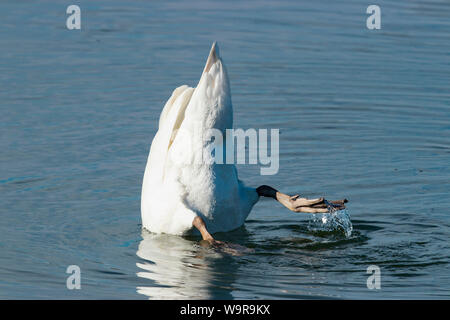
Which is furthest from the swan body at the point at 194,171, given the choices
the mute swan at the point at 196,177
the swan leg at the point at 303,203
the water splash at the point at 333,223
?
the water splash at the point at 333,223

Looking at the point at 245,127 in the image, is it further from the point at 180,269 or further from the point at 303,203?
the point at 180,269

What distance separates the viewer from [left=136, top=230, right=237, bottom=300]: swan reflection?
8.01 m

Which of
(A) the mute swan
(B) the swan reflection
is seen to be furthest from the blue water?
(A) the mute swan

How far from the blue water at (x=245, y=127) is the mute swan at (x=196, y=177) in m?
0.25

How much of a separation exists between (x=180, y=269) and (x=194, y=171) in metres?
1.08

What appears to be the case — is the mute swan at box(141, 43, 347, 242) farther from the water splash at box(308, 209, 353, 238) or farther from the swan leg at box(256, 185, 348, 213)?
Result: the water splash at box(308, 209, 353, 238)

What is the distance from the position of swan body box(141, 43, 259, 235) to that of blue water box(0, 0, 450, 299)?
0.86 feet

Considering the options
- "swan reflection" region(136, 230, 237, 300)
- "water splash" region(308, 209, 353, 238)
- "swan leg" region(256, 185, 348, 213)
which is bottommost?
"swan reflection" region(136, 230, 237, 300)

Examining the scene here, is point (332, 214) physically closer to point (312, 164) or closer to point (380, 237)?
point (380, 237)

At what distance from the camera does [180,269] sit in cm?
864

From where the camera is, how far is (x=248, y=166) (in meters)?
12.0

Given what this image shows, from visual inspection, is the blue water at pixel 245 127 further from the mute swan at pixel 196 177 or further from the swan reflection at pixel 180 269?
the mute swan at pixel 196 177

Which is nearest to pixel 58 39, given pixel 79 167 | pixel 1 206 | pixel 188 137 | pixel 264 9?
pixel 264 9

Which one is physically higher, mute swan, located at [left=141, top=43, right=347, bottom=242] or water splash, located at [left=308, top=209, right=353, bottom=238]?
mute swan, located at [left=141, top=43, right=347, bottom=242]
